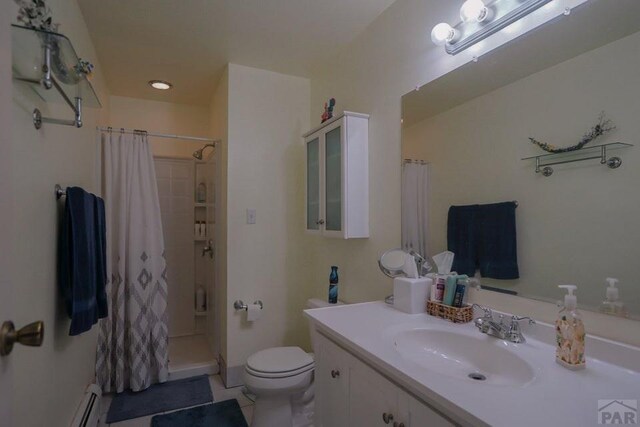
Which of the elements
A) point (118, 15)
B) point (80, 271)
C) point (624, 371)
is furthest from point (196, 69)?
point (624, 371)

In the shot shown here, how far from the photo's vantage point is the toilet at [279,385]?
1.80m

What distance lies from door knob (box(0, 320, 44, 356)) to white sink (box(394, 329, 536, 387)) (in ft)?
3.07

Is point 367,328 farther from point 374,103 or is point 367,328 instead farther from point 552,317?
point 374,103

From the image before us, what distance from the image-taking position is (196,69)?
2.62 metres

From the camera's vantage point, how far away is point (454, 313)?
4.40ft

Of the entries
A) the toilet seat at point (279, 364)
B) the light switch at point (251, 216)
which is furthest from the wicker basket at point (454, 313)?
the light switch at point (251, 216)

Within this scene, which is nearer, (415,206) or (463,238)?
(463,238)

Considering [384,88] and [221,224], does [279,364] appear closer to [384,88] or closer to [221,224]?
[221,224]

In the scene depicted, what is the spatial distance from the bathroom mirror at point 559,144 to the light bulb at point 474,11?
5.7 inches

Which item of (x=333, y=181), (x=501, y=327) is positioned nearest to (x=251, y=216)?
(x=333, y=181)

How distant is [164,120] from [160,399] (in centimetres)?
248

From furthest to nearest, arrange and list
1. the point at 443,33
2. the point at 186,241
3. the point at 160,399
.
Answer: the point at 186,241, the point at 160,399, the point at 443,33

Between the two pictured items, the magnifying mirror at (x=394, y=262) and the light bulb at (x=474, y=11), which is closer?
the light bulb at (x=474, y=11)

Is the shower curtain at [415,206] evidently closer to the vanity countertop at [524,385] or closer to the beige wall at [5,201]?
the vanity countertop at [524,385]
